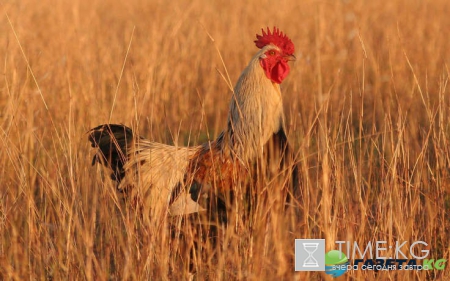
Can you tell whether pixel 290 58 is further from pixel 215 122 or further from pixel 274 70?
pixel 215 122

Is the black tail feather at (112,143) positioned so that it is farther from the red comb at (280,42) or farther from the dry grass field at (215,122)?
the red comb at (280,42)

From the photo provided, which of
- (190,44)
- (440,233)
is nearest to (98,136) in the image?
(440,233)

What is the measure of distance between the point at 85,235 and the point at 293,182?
1.16 m

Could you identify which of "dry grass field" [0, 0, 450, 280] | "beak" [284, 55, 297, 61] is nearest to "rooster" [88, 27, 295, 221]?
"beak" [284, 55, 297, 61]

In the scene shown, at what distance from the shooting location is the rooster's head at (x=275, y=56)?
3.40 m

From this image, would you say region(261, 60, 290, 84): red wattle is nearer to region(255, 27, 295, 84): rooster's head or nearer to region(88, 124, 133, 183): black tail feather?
region(255, 27, 295, 84): rooster's head

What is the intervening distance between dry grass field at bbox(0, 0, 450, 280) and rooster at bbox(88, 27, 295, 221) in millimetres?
157

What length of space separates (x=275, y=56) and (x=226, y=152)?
0.60m

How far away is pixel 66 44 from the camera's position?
20.3ft

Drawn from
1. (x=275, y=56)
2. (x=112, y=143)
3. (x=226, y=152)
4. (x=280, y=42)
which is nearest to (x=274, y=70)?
(x=275, y=56)

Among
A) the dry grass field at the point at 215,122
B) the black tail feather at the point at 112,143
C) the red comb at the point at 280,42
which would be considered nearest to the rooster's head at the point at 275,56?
the red comb at the point at 280,42

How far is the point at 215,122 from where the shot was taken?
19.0 feet

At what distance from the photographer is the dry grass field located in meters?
2.64

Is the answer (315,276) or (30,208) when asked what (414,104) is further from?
(30,208)
